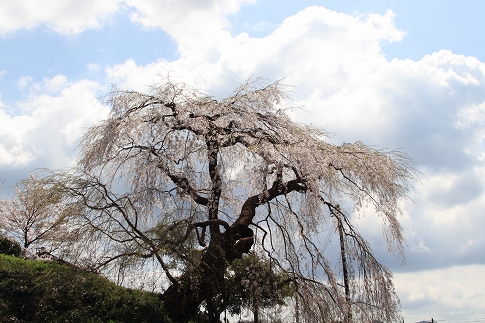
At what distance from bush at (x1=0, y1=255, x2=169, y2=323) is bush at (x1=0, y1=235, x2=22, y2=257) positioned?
275 centimetres

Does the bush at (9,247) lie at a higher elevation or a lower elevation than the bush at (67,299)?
higher

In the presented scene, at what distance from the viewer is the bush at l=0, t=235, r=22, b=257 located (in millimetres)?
13664

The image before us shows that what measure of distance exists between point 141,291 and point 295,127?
5.28 m

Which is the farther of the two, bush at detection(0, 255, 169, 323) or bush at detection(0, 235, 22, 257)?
bush at detection(0, 235, 22, 257)

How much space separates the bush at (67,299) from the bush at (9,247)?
2754 millimetres

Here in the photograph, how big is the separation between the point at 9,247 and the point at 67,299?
4768 mm

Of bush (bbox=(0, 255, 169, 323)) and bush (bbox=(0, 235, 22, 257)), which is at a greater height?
bush (bbox=(0, 235, 22, 257))

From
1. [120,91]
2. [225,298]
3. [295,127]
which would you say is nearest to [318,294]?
[225,298]

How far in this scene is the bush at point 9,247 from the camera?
13.7 meters

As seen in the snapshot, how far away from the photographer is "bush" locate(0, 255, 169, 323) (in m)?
9.91

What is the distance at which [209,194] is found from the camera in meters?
11.4

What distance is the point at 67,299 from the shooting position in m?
10.2

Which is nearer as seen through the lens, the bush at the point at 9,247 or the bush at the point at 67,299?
the bush at the point at 67,299

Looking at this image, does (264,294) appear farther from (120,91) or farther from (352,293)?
(120,91)
